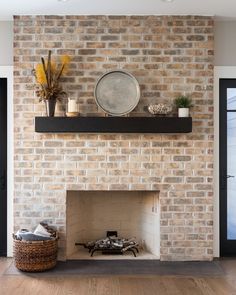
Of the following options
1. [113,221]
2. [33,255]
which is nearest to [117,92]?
[113,221]

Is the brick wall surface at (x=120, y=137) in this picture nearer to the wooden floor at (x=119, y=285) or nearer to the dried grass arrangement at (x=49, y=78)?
the dried grass arrangement at (x=49, y=78)

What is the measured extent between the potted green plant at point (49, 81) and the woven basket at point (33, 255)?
1.33m

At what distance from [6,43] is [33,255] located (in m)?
2.34

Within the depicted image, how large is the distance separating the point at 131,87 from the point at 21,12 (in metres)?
1.42

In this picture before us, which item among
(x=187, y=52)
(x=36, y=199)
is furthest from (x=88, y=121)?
(x=187, y=52)

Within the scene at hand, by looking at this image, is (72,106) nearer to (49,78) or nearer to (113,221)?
(49,78)

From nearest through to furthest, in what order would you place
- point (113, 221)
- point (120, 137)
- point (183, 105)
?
point (183, 105) → point (120, 137) → point (113, 221)

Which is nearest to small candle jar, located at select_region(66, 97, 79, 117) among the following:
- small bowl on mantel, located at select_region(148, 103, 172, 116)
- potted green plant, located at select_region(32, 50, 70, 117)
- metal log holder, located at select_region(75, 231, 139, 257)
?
potted green plant, located at select_region(32, 50, 70, 117)

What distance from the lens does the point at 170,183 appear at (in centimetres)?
434

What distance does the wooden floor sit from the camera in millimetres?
3458

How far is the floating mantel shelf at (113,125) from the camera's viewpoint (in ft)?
13.5

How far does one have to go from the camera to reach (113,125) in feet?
13.5

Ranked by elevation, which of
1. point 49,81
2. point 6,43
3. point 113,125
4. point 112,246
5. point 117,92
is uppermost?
point 6,43

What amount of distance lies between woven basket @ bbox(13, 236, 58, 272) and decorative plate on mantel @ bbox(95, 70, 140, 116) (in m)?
1.54
